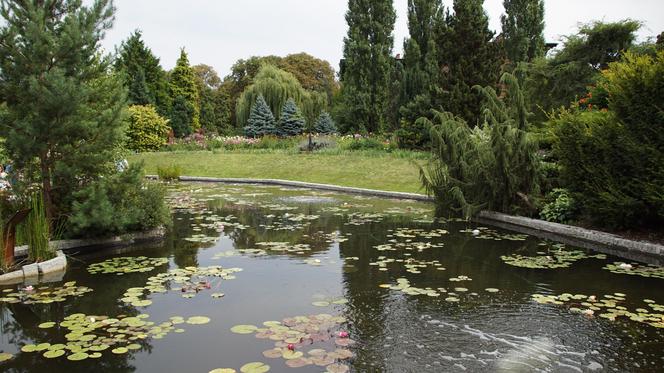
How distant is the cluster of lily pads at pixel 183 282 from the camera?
193 inches

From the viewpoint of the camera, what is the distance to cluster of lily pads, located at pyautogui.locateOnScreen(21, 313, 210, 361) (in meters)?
3.57

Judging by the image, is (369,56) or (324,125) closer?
(369,56)

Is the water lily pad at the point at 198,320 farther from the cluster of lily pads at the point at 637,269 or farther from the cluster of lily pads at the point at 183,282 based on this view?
the cluster of lily pads at the point at 637,269

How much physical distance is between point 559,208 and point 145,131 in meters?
25.0

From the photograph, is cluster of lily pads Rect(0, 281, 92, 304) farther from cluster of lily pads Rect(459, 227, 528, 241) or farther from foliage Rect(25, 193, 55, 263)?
cluster of lily pads Rect(459, 227, 528, 241)

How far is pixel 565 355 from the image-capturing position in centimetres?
348

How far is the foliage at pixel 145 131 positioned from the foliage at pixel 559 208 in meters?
24.1

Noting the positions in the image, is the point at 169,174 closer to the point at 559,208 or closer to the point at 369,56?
the point at 369,56

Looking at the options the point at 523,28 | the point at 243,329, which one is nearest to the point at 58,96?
the point at 243,329

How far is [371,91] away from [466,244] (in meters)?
23.7

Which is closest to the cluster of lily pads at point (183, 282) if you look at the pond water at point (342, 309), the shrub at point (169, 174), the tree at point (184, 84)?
the pond water at point (342, 309)

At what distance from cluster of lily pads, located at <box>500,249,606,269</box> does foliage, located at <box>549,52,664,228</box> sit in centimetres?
81

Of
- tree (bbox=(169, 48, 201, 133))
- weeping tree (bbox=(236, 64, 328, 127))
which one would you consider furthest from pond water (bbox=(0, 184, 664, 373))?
tree (bbox=(169, 48, 201, 133))

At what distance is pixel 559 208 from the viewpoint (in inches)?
338
